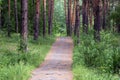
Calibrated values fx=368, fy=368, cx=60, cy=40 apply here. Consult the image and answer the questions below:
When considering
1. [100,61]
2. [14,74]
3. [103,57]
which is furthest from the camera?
[103,57]

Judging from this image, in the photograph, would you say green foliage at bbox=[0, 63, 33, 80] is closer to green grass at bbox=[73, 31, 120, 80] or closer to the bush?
green grass at bbox=[73, 31, 120, 80]

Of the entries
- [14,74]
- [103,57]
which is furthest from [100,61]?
[14,74]

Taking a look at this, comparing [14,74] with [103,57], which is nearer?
[14,74]

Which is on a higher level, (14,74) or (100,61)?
(14,74)

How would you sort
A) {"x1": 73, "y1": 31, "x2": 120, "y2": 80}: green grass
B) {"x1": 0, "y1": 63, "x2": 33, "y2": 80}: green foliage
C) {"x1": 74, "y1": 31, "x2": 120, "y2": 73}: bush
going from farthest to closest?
{"x1": 74, "y1": 31, "x2": 120, "y2": 73}: bush, {"x1": 73, "y1": 31, "x2": 120, "y2": 80}: green grass, {"x1": 0, "y1": 63, "x2": 33, "y2": 80}: green foliage

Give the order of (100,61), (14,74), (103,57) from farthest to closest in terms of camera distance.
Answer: (103,57) < (100,61) < (14,74)

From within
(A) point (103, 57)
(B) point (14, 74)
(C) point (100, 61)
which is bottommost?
(C) point (100, 61)

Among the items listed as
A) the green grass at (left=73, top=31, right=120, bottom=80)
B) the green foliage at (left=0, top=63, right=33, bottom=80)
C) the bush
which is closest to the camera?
the green foliage at (left=0, top=63, right=33, bottom=80)

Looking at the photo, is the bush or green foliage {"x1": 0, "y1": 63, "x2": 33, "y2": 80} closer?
green foliage {"x1": 0, "y1": 63, "x2": 33, "y2": 80}

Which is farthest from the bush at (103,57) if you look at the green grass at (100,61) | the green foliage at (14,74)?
the green foliage at (14,74)

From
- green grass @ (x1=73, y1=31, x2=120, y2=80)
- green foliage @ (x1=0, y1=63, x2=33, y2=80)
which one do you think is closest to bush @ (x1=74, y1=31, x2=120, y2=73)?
green grass @ (x1=73, y1=31, x2=120, y2=80)

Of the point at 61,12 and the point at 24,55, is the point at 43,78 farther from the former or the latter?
the point at 61,12

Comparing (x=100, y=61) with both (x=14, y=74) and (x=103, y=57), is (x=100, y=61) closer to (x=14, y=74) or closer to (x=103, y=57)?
(x=103, y=57)

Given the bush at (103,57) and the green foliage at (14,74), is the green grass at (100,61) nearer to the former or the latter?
the bush at (103,57)
